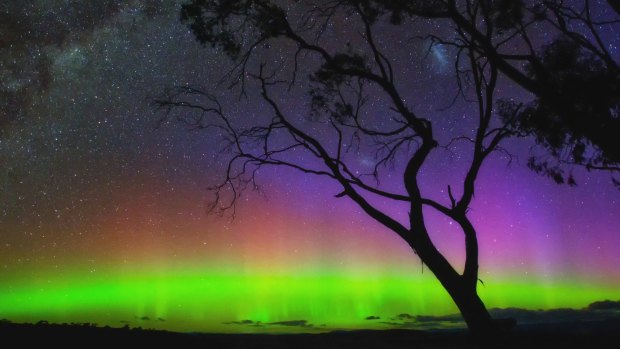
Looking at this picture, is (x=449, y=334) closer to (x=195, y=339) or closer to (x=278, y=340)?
(x=278, y=340)

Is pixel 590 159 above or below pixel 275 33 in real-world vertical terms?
below

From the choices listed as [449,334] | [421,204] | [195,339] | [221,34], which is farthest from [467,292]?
[221,34]

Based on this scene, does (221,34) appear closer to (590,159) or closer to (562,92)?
(562,92)

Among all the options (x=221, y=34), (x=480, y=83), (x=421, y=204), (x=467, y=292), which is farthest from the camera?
(x=221, y=34)

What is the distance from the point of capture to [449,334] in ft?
44.2

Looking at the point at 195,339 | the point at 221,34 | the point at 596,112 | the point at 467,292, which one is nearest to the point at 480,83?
the point at 596,112

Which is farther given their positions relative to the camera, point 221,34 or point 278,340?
point 221,34

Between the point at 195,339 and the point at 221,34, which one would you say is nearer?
the point at 195,339

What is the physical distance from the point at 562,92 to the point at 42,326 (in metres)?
12.0

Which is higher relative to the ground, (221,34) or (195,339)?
(221,34)

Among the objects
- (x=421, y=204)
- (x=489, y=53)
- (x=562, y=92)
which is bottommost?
(x=421, y=204)

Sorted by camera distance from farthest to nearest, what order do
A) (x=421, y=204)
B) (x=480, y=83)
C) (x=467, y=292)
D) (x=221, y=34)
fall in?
(x=221, y=34) → (x=480, y=83) → (x=421, y=204) → (x=467, y=292)

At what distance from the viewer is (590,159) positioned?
464 inches

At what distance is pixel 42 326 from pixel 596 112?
40.8ft
